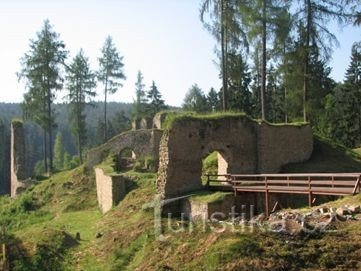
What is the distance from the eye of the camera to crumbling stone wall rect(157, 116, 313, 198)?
18328mm

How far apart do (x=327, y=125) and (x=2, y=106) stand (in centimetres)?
16720

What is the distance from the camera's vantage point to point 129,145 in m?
29.5

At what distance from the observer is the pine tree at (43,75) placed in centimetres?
3475

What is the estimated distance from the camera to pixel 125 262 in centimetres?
1414

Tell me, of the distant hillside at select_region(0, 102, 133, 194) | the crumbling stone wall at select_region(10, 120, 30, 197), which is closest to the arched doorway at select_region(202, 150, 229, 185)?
the crumbling stone wall at select_region(10, 120, 30, 197)

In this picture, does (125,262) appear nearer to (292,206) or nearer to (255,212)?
(255,212)

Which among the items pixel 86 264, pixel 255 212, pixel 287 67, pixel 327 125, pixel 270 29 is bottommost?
pixel 86 264

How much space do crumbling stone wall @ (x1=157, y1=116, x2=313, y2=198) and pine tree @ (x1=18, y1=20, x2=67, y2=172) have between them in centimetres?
1866

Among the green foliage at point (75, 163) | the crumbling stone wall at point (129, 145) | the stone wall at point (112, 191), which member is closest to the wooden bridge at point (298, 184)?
the stone wall at point (112, 191)

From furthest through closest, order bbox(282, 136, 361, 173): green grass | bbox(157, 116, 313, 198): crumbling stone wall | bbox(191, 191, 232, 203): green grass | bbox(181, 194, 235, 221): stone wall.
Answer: bbox(282, 136, 361, 173): green grass → bbox(157, 116, 313, 198): crumbling stone wall → bbox(191, 191, 232, 203): green grass → bbox(181, 194, 235, 221): stone wall

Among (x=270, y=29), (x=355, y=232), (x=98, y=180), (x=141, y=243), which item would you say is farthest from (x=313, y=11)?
(x=355, y=232)

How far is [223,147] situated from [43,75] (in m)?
19.4

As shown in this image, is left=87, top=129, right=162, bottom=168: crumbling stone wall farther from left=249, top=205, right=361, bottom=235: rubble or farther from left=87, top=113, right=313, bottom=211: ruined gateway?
left=249, top=205, right=361, bottom=235: rubble

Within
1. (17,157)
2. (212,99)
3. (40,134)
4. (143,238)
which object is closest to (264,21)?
(143,238)
